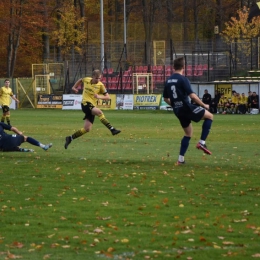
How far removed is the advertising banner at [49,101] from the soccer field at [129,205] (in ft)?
122

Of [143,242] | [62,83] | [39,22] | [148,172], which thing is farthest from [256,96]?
[143,242]

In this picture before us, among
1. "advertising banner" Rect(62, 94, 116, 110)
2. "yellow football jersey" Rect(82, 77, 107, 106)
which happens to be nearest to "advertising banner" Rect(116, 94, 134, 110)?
"advertising banner" Rect(62, 94, 116, 110)

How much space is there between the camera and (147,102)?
52625 mm

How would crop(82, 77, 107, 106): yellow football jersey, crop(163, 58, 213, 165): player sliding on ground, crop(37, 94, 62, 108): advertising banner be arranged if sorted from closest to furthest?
crop(163, 58, 213, 165): player sliding on ground → crop(82, 77, 107, 106): yellow football jersey → crop(37, 94, 62, 108): advertising banner

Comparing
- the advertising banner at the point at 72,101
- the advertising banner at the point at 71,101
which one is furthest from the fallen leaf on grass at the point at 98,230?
the advertising banner at the point at 71,101

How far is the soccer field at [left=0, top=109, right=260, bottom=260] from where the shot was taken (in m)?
9.00

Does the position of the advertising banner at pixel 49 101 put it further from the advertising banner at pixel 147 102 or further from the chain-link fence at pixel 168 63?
the advertising banner at pixel 147 102

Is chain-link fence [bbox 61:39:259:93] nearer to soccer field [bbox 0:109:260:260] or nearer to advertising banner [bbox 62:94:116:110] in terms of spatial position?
advertising banner [bbox 62:94:116:110]

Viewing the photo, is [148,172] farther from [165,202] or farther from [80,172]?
[165,202]

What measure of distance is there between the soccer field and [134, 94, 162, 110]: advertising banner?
31.5 metres

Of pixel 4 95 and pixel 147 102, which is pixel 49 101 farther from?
pixel 4 95

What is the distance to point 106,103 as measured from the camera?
5366 centimetres

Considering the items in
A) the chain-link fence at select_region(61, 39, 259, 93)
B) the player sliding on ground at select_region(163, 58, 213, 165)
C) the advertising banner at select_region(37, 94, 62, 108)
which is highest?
the chain-link fence at select_region(61, 39, 259, 93)

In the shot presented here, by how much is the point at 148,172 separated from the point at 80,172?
50.5 inches
